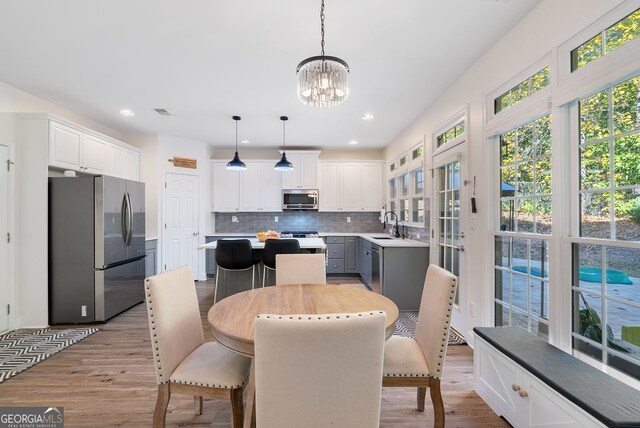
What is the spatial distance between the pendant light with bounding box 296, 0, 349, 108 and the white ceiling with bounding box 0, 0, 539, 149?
633 mm

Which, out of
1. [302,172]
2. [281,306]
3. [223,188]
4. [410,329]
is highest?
[302,172]

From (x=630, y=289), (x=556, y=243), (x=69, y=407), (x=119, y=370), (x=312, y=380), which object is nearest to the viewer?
(x=312, y=380)

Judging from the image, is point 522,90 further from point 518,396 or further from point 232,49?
point 232,49

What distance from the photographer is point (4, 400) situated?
1932 millimetres

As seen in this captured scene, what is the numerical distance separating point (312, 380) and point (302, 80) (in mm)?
1485

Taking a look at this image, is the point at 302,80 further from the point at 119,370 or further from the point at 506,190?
the point at 119,370

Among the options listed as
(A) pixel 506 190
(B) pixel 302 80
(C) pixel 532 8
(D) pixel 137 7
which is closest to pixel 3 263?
(D) pixel 137 7

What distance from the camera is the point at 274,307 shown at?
1622mm

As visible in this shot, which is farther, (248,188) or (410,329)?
(248,188)

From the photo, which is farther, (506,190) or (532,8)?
(506,190)

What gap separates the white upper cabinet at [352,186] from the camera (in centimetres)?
601

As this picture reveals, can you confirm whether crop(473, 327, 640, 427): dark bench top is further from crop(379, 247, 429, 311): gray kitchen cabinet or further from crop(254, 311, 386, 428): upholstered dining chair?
crop(379, 247, 429, 311): gray kitchen cabinet

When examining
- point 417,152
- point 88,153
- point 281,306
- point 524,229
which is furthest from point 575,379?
point 88,153

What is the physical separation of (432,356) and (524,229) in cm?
130
